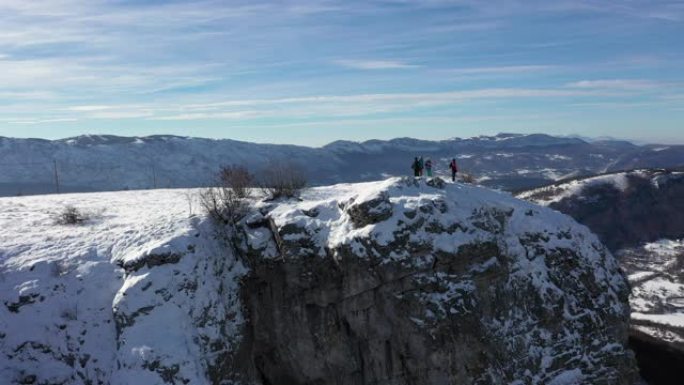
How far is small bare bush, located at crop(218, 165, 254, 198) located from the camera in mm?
30406

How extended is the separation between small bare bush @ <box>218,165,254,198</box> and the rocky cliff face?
362 centimetres

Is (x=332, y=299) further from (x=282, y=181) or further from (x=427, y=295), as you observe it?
(x=282, y=181)

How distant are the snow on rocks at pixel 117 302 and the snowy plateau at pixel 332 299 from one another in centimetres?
6

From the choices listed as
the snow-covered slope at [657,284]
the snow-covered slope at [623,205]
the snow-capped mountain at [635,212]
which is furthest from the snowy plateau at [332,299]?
the snow-covered slope at [623,205]

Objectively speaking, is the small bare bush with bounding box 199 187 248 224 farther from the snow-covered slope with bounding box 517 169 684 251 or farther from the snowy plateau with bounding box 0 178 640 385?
the snow-covered slope with bounding box 517 169 684 251

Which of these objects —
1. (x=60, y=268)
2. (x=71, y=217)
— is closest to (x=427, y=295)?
(x=60, y=268)

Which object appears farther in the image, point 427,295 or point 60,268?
point 60,268

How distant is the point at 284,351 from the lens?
84.7ft

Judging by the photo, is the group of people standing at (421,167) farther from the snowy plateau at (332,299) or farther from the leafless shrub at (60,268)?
the leafless shrub at (60,268)

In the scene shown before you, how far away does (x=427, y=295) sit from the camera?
23688mm

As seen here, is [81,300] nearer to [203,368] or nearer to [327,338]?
[203,368]

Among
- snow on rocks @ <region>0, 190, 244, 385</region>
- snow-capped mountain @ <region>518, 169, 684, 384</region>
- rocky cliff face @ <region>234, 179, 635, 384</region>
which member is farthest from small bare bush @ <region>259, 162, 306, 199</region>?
snow-capped mountain @ <region>518, 169, 684, 384</region>

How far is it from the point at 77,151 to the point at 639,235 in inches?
6691

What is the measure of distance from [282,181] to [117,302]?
1085cm
